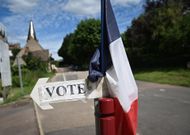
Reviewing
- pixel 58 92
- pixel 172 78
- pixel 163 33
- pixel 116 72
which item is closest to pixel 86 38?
pixel 163 33

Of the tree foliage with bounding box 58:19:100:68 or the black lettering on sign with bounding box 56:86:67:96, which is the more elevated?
the tree foliage with bounding box 58:19:100:68

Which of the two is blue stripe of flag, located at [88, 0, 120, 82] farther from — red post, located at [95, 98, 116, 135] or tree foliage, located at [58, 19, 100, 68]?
tree foliage, located at [58, 19, 100, 68]

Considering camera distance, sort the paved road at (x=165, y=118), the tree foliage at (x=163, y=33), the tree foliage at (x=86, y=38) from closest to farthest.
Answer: the paved road at (x=165, y=118) → the tree foliage at (x=163, y=33) → the tree foliage at (x=86, y=38)

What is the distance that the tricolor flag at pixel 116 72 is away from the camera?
263cm

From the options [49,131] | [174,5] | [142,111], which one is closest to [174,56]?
[174,5]

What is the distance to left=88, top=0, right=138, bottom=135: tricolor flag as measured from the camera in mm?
2627

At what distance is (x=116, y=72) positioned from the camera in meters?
2.62

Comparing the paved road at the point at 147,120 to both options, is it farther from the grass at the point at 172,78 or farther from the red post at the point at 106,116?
the grass at the point at 172,78

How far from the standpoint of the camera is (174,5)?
3350cm

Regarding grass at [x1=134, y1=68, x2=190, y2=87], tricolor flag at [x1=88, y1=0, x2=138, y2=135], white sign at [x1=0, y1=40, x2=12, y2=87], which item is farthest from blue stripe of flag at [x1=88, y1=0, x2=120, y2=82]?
white sign at [x1=0, y1=40, x2=12, y2=87]

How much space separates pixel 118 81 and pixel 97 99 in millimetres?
288

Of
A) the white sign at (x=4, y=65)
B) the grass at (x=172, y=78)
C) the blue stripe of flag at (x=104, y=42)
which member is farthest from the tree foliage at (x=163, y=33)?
the blue stripe of flag at (x=104, y=42)

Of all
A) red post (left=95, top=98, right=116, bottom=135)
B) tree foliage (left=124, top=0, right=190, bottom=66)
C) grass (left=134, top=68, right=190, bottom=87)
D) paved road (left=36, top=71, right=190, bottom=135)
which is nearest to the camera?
red post (left=95, top=98, right=116, bottom=135)

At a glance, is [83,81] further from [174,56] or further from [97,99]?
[174,56]
